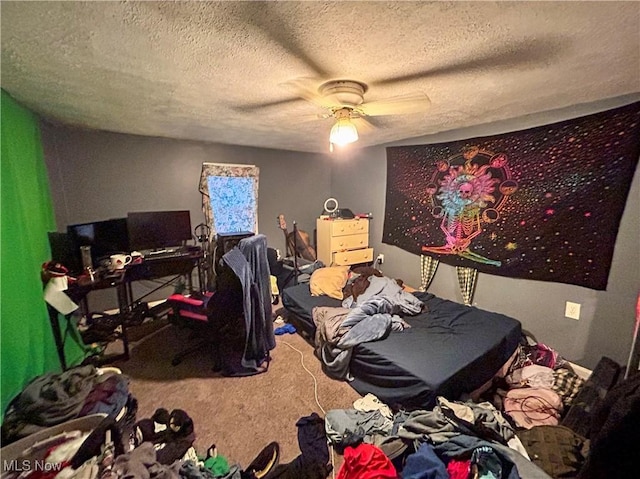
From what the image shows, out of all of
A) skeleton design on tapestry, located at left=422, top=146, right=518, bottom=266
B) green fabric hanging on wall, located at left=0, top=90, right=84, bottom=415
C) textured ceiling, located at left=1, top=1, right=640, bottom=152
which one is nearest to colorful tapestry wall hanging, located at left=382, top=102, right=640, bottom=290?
skeleton design on tapestry, located at left=422, top=146, right=518, bottom=266

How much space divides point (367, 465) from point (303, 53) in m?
1.93

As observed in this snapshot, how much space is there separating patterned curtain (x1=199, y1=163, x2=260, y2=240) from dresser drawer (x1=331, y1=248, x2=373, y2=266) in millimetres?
1241

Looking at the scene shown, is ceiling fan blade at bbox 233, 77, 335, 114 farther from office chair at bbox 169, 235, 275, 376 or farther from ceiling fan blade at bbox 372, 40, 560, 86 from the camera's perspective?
office chair at bbox 169, 235, 275, 376

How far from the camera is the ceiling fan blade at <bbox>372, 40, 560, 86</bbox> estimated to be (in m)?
1.24

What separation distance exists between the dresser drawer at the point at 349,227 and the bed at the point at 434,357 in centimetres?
168

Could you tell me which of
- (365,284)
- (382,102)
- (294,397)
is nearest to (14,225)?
(294,397)

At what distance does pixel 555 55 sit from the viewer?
1316 mm

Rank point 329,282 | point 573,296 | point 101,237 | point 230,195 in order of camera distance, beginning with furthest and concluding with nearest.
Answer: point 230,195 → point 329,282 → point 101,237 → point 573,296

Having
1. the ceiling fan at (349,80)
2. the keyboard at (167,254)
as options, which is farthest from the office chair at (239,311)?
the ceiling fan at (349,80)

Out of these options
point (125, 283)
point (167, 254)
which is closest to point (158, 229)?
point (167, 254)

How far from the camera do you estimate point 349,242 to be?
395 centimetres

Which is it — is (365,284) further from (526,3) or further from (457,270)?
(526,3)

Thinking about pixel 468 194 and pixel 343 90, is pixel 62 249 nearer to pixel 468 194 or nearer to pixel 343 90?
pixel 343 90

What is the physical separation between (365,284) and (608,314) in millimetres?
1843
